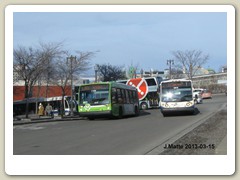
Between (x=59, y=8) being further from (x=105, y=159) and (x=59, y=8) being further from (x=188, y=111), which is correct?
(x=188, y=111)

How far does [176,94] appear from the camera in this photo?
98.9ft

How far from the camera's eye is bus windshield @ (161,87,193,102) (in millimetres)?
29859

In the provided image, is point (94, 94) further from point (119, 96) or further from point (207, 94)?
point (207, 94)

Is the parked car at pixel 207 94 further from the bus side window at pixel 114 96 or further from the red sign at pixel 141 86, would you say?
the bus side window at pixel 114 96

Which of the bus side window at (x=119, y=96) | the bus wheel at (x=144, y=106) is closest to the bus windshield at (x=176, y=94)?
the bus side window at (x=119, y=96)

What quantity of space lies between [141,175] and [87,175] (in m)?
1.20

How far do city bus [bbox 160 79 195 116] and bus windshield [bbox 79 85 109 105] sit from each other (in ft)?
13.4

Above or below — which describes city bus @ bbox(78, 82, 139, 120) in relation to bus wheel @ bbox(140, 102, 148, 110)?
above

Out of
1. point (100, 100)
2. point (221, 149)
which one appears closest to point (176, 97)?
point (100, 100)

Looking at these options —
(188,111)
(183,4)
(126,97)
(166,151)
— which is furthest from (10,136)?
(126,97)

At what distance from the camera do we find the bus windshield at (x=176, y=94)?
29859mm

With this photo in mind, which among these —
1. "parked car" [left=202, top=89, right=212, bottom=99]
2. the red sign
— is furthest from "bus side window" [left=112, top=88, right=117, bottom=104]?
"parked car" [left=202, top=89, right=212, bottom=99]

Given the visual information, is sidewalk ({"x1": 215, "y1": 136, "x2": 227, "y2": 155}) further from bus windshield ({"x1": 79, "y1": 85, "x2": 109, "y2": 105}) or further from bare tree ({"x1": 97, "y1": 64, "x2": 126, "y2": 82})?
bare tree ({"x1": 97, "y1": 64, "x2": 126, "y2": 82})

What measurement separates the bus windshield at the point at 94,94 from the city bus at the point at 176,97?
4.08 meters
